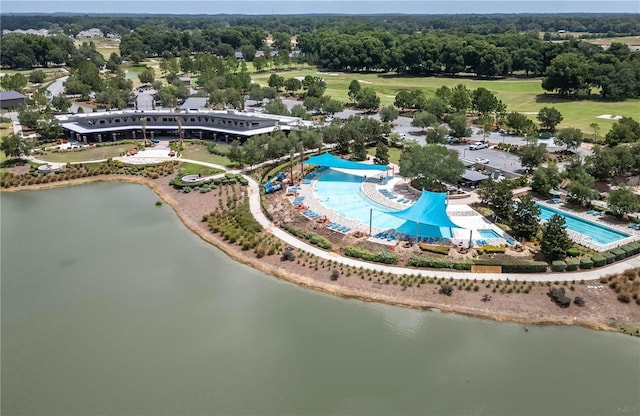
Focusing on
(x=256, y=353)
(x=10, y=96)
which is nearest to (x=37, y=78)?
(x=10, y=96)

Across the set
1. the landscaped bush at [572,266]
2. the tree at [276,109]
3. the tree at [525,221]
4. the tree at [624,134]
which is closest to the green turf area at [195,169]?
the tree at [276,109]

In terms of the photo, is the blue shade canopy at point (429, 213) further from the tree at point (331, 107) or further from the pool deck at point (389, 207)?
the tree at point (331, 107)

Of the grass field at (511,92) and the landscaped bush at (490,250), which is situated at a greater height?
the grass field at (511,92)

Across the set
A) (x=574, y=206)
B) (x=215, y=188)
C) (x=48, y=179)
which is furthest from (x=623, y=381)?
(x=48, y=179)

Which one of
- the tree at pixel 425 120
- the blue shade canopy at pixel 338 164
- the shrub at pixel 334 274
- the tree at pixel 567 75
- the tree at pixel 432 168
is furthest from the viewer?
the tree at pixel 567 75

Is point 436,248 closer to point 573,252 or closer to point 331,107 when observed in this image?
point 573,252

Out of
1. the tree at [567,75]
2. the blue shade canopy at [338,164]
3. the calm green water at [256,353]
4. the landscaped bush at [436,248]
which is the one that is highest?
the tree at [567,75]

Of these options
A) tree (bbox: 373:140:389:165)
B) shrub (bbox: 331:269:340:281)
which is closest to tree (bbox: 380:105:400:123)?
tree (bbox: 373:140:389:165)
